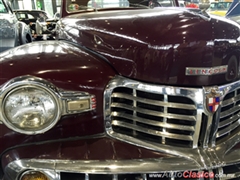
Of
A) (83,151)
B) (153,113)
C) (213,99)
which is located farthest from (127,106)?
(213,99)

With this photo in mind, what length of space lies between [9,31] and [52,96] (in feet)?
12.4

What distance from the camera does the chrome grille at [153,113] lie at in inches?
48.7

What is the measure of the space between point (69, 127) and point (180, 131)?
0.55m

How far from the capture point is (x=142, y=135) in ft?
4.43

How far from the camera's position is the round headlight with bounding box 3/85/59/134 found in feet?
3.85

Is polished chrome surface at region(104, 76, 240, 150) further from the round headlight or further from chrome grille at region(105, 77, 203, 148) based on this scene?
the round headlight

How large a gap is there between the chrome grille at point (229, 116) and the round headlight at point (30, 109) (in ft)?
2.75

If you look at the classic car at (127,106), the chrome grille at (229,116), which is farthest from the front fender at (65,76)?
the chrome grille at (229,116)

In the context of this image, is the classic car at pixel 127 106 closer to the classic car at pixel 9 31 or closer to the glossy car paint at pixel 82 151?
the glossy car paint at pixel 82 151

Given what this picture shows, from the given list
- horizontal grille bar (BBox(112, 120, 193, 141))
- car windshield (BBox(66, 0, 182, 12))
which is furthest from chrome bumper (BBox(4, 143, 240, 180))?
car windshield (BBox(66, 0, 182, 12))

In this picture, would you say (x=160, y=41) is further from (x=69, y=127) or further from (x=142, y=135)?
(x=69, y=127)

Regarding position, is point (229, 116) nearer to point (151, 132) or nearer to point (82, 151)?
point (151, 132)

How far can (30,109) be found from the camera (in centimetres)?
120

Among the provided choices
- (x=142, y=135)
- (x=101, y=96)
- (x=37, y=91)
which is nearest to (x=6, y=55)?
(x=37, y=91)
